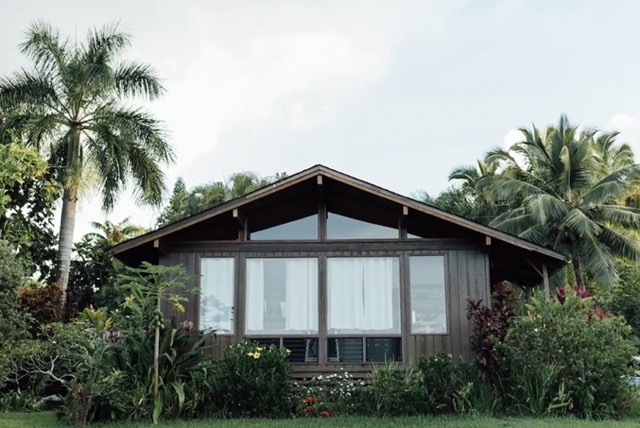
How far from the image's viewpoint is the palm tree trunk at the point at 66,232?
17469 millimetres

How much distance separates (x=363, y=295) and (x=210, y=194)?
55.6ft

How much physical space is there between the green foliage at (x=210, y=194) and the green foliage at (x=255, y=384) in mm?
17201

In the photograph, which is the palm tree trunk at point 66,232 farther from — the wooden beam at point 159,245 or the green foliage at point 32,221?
the wooden beam at point 159,245

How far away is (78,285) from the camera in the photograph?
1962 centimetres

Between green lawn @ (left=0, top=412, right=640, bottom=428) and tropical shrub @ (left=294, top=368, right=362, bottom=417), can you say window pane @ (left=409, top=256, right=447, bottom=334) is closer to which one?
tropical shrub @ (left=294, top=368, right=362, bottom=417)

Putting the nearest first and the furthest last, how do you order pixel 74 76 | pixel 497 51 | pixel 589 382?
pixel 589 382 < pixel 497 51 < pixel 74 76

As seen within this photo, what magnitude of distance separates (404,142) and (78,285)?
35.4 feet

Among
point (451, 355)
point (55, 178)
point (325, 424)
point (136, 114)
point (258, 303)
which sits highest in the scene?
point (136, 114)

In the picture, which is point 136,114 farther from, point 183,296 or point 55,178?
point 183,296

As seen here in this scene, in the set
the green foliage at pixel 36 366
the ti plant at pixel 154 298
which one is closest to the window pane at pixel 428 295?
Answer: the ti plant at pixel 154 298

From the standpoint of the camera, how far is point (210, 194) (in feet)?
91.9

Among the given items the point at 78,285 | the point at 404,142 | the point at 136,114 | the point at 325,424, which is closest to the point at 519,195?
the point at 404,142

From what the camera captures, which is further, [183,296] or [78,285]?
[78,285]

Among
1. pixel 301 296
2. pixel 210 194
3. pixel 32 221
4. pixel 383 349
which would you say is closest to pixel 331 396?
pixel 383 349
